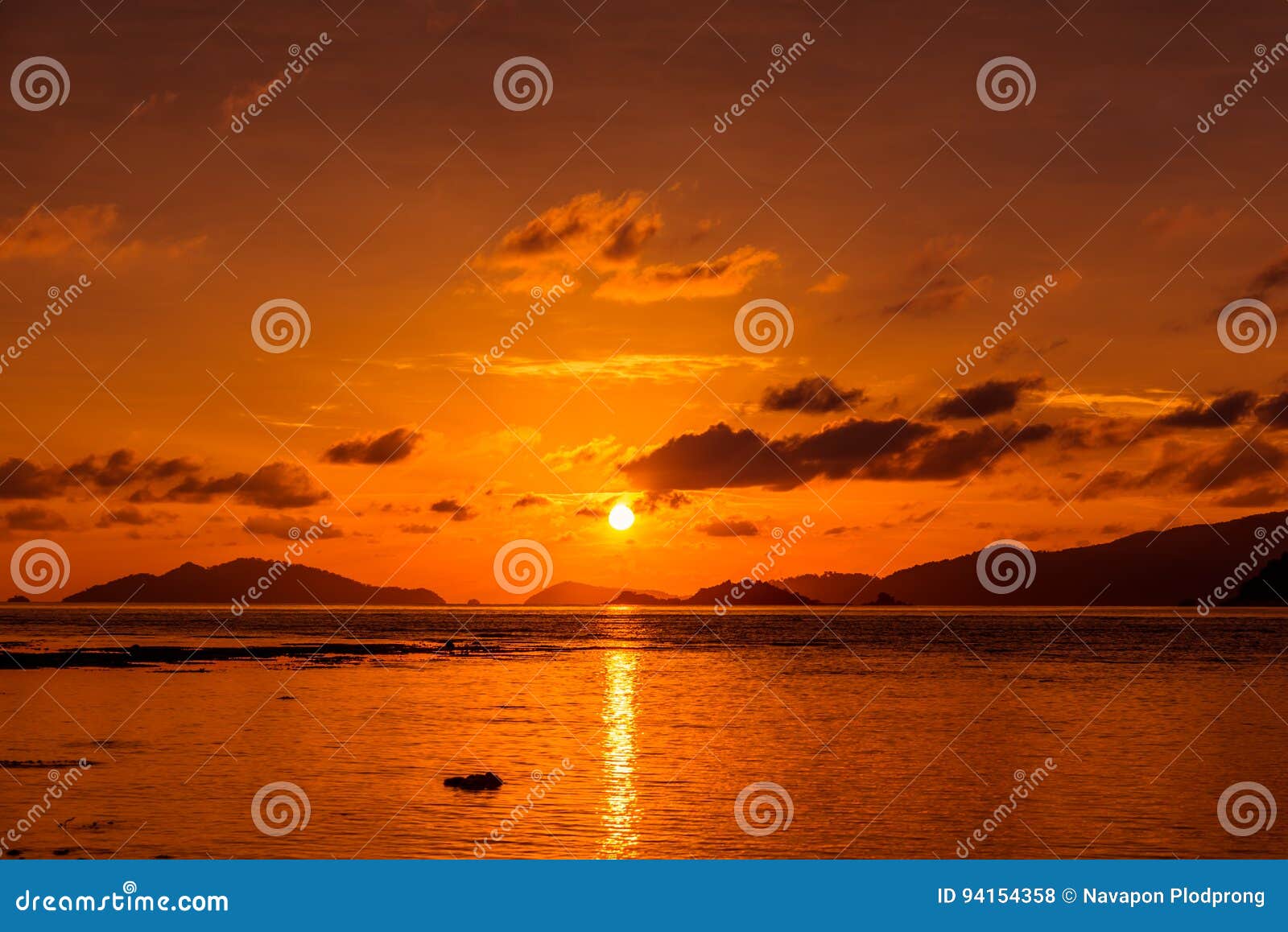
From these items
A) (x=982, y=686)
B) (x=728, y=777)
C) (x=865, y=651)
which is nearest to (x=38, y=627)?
(x=865, y=651)

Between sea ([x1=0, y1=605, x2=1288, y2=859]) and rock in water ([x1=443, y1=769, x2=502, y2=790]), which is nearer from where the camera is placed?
sea ([x1=0, y1=605, x2=1288, y2=859])

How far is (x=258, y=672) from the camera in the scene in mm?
81938

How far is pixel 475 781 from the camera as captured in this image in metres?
38.9

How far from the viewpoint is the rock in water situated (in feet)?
126

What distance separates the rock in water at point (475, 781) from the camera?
38.4m

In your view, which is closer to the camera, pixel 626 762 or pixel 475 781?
pixel 475 781

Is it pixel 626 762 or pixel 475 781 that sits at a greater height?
pixel 626 762

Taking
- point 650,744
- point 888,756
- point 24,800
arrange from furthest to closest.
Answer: point 650,744
point 888,756
point 24,800

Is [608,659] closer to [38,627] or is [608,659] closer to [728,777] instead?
[728,777]

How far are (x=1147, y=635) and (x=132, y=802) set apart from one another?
165108 mm

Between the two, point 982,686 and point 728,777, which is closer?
point 728,777

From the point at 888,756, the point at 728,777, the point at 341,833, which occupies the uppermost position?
the point at 888,756

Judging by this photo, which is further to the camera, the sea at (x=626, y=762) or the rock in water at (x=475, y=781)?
the rock in water at (x=475, y=781)

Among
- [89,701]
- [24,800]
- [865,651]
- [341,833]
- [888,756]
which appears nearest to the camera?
Answer: [341,833]
